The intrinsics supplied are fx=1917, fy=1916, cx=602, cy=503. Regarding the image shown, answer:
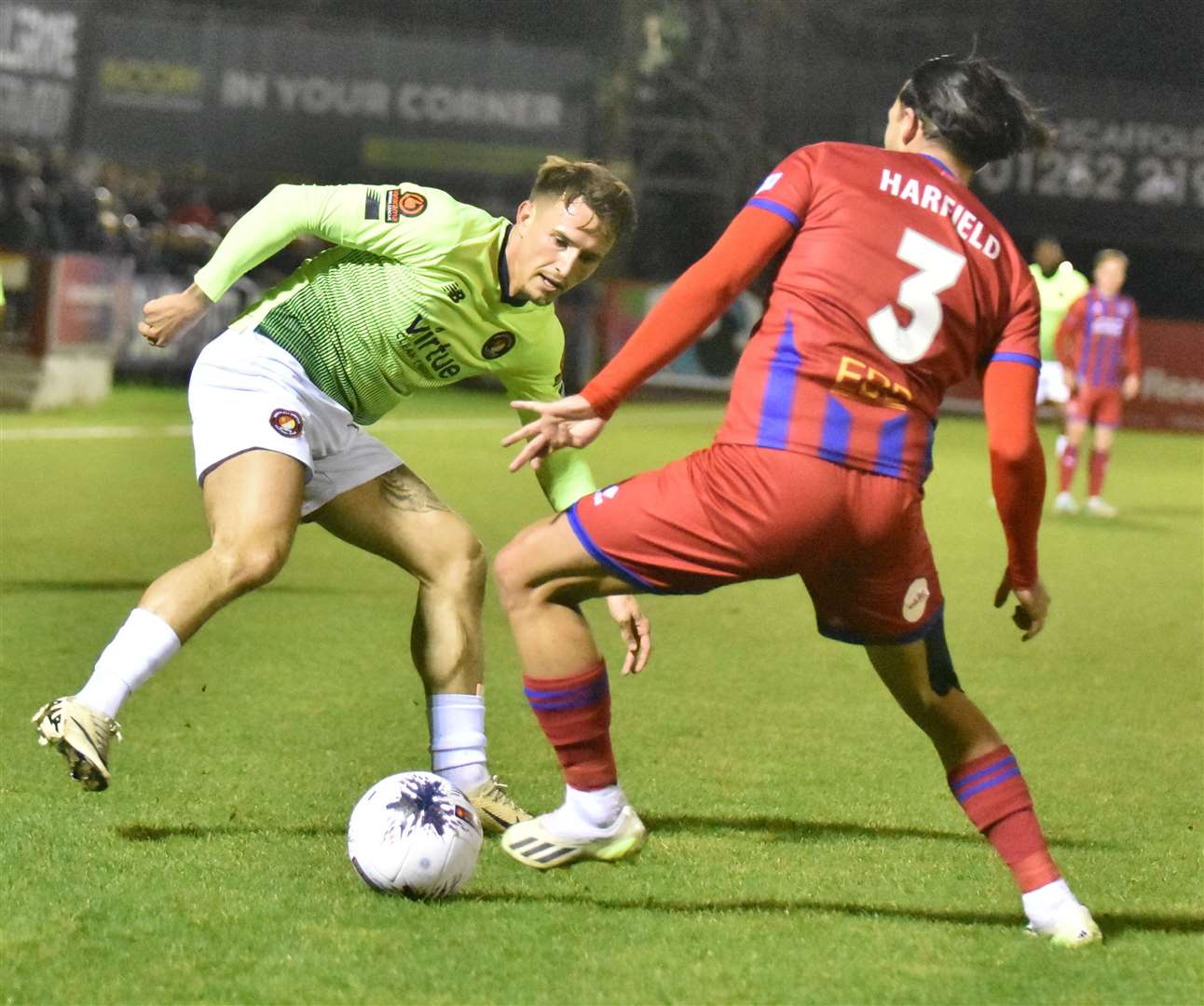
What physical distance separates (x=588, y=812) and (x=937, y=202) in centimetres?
164

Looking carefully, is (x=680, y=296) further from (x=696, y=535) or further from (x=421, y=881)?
(x=421, y=881)

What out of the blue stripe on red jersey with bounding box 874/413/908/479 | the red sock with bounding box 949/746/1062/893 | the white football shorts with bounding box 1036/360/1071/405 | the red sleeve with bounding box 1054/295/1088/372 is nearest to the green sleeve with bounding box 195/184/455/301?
the blue stripe on red jersey with bounding box 874/413/908/479

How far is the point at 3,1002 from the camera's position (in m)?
3.73

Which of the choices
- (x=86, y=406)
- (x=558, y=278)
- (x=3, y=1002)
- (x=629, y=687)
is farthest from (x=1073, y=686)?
(x=86, y=406)

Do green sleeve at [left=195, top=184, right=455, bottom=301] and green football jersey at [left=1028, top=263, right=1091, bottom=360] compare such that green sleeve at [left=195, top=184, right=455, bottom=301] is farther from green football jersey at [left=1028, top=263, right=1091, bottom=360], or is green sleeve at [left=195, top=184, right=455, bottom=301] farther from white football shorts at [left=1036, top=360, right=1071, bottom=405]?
green football jersey at [left=1028, top=263, right=1091, bottom=360]

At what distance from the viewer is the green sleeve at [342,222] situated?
5.11m

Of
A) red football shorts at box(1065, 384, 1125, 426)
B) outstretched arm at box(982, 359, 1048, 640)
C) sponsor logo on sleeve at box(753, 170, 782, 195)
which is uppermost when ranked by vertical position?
sponsor logo on sleeve at box(753, 170, 782, 195)

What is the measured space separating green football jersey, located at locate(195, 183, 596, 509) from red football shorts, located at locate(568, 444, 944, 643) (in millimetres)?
1144

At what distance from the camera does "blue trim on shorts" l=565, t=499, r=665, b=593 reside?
13.7 feet

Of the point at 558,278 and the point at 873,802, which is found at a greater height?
the point at 558,278

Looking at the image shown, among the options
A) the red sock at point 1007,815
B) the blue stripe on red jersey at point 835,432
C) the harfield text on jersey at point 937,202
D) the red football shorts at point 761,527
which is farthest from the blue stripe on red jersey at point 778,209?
the red sock at point 1007,815

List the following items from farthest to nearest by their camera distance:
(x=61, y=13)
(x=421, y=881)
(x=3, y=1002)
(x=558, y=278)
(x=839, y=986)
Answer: (x=61, y=13) < (x=558, y=278) < (x=421, y=881) < (x=839, y=986) < (x=3, y=1002)

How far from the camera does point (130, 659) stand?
4.79m

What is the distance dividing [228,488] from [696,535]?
1.48 metres
